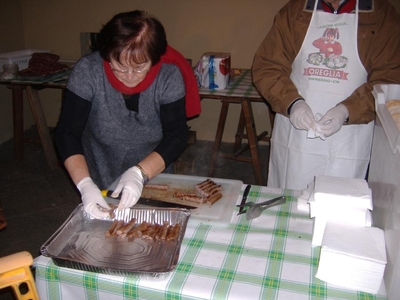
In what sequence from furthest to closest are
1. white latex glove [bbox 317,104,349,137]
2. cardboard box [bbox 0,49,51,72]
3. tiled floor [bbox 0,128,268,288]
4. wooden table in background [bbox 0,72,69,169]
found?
cardboard box [bbox 0,49,51,72] → wooden table in background [bbox 0,72,69,169] → tiled floor [bbox 0,128,268,288] → white latex glove [bbox 317,104,349,137]

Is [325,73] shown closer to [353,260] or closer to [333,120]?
[333,120]

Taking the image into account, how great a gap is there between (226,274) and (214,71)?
8.73ft

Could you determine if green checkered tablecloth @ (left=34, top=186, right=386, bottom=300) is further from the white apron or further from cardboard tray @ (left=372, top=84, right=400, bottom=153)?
the white apron

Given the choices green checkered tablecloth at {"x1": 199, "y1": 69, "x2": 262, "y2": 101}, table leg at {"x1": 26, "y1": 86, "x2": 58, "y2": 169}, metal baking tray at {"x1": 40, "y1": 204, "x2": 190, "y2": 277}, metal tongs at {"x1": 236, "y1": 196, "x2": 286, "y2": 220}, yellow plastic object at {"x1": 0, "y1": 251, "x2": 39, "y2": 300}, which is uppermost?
yellow plastic object at {"x1": 0, "y1": 251, "x2": 39, "y2": 300}

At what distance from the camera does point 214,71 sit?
364 cm

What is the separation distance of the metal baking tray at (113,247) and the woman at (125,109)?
6cm

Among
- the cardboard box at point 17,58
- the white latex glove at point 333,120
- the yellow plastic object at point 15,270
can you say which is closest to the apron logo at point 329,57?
the white latex glove at point 333,120

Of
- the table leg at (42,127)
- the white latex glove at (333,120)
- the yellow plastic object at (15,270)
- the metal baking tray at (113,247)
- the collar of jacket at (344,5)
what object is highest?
the collar of jacket at (344,5)

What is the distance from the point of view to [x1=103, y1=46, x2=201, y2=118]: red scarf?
1.80 metres

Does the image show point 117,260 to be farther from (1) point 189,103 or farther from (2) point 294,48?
(2) point 294,48

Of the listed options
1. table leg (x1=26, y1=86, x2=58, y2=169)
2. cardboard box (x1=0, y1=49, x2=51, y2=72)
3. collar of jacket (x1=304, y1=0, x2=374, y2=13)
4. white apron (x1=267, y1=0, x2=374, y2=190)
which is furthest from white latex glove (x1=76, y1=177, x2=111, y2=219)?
cardboard box (x1=0, y1=49, x2=51, y2=72)

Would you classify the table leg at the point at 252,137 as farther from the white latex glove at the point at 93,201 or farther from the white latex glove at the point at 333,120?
the white latex glove at the point at 93,201

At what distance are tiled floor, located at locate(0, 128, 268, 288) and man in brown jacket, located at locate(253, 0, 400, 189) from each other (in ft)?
4.75

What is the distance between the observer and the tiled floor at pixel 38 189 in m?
3.12
